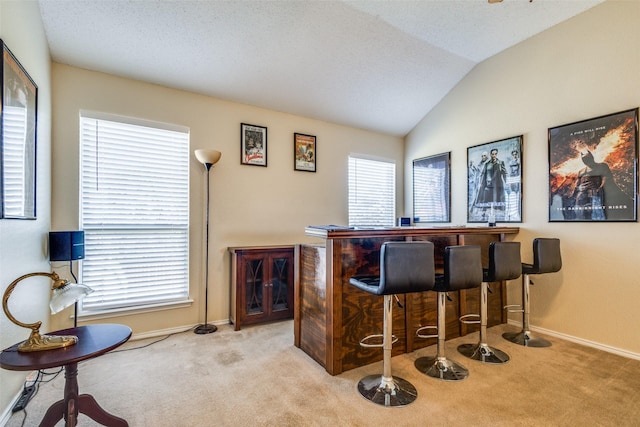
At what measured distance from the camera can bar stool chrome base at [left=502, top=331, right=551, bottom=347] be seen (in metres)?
2.91

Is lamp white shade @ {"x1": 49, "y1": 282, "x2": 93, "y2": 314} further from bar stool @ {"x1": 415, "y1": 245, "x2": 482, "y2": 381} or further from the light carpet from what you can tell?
bar stool @ {"x1": 415, "y1": 245, "x2": 482, "y2": 381}

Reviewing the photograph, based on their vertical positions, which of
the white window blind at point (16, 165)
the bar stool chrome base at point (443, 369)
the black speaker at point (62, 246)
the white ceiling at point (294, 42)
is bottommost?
the bar stool chrome base at point (443, 369)

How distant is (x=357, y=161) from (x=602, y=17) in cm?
303

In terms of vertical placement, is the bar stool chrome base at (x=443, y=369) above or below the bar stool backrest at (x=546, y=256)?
below

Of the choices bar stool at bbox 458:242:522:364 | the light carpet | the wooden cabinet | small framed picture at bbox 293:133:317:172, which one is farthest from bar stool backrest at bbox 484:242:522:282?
small framed picture at bbox 293:133:317:172

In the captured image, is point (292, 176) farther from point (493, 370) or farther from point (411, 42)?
point (493, 370)

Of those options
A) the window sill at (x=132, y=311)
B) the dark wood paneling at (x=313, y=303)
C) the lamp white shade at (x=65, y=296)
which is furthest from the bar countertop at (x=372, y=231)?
the window sill at (x=132, y=311)

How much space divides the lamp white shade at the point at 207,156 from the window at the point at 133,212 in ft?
0.89

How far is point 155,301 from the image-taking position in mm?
3164

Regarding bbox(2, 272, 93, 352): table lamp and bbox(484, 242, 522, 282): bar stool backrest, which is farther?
bbox(484, 242, 522, 282): bar stool backrest

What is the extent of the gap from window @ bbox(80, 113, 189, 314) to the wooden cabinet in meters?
0.60

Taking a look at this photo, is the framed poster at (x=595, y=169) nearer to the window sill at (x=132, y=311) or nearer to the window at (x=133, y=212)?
the window at (x=133, y=212)

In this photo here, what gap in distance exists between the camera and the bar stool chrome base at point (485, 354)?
2564 mm

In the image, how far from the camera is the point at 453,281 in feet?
7.16
